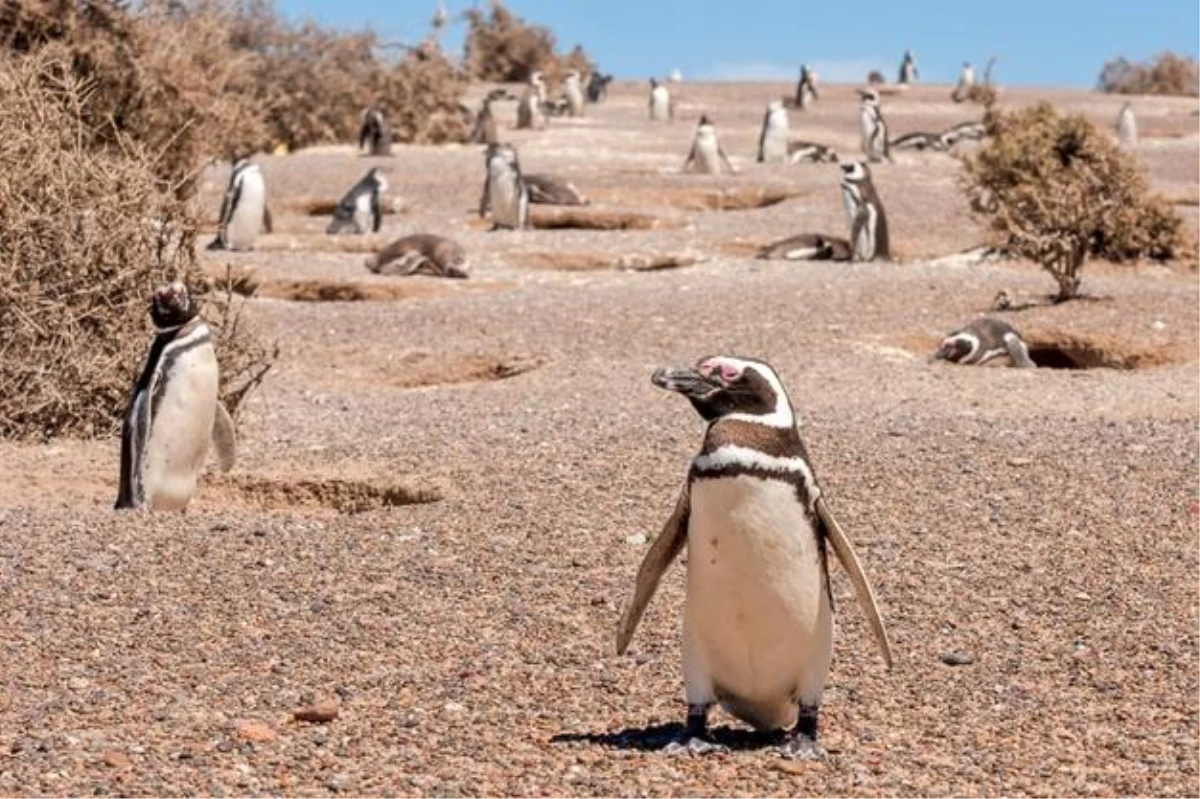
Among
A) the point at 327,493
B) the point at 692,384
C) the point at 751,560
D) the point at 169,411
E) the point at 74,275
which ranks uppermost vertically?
the point at 692,384

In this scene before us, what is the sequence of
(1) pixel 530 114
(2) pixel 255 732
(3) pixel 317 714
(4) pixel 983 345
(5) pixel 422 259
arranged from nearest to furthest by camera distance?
1. (2) pixel 255 732
2. (3) pixel 317 714
3. (4) pixel 983 345
4. (5) pixel 422 259
5. (1) pixel 530 114

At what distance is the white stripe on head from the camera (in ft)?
13.9

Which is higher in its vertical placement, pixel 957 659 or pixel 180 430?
pixel 180 430

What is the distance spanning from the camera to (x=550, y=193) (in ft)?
68.2

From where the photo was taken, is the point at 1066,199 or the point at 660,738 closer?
the point at 660,738

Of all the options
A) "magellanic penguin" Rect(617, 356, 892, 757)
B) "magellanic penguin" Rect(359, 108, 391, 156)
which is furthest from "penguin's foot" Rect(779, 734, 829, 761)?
"magellanic penguin" Rect(359, 108, 391, 156)

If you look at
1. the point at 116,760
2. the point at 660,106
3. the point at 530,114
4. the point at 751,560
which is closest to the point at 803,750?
the point at 751,560

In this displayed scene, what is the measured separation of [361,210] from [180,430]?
38.2ft

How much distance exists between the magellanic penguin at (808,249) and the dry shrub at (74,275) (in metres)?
8.05

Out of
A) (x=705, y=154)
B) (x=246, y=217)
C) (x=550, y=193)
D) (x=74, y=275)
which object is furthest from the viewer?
(x=705, y=154)

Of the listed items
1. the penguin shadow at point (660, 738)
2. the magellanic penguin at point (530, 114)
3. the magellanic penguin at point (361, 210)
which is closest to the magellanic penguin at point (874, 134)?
the magellanic penguin at point (530, 114)

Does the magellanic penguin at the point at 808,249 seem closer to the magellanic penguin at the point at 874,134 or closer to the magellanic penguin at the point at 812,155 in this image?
the magellanic penguin at the point at 812,155

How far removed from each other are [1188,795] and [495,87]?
4200 centimetres

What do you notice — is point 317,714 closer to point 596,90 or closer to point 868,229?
point 868,229
